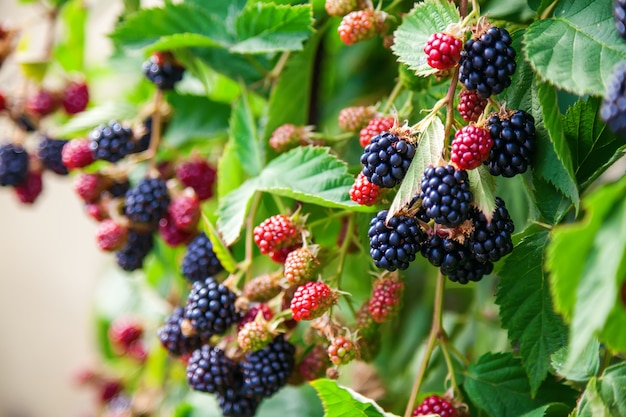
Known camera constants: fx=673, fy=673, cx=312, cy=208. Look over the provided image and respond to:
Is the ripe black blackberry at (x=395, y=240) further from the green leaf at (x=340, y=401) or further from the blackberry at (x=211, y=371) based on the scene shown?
the blackberry at (x=211, y=371)

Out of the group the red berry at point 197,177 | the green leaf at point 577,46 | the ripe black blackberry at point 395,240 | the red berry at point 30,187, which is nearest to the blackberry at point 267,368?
the ripe black blackberry at point 395,240

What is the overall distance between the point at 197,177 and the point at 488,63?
0.58 m

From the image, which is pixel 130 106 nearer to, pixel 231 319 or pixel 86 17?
pixel 86 17

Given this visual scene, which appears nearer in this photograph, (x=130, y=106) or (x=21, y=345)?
(x=130, y=106)

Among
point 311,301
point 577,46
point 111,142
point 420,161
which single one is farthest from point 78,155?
point 577,46

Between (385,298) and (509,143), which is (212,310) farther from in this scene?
(509,143)

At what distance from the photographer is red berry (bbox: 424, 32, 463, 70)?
633 mm

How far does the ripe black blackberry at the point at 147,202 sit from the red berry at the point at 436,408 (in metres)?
0.49

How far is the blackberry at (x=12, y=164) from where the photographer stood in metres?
1.15

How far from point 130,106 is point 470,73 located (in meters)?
0.73

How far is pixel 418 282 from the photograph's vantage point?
4.73 ft

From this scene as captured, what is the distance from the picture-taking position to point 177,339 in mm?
902

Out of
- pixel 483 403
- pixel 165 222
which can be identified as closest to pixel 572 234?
pixel 483 403

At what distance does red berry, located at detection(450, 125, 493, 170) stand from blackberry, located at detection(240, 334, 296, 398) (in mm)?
352
